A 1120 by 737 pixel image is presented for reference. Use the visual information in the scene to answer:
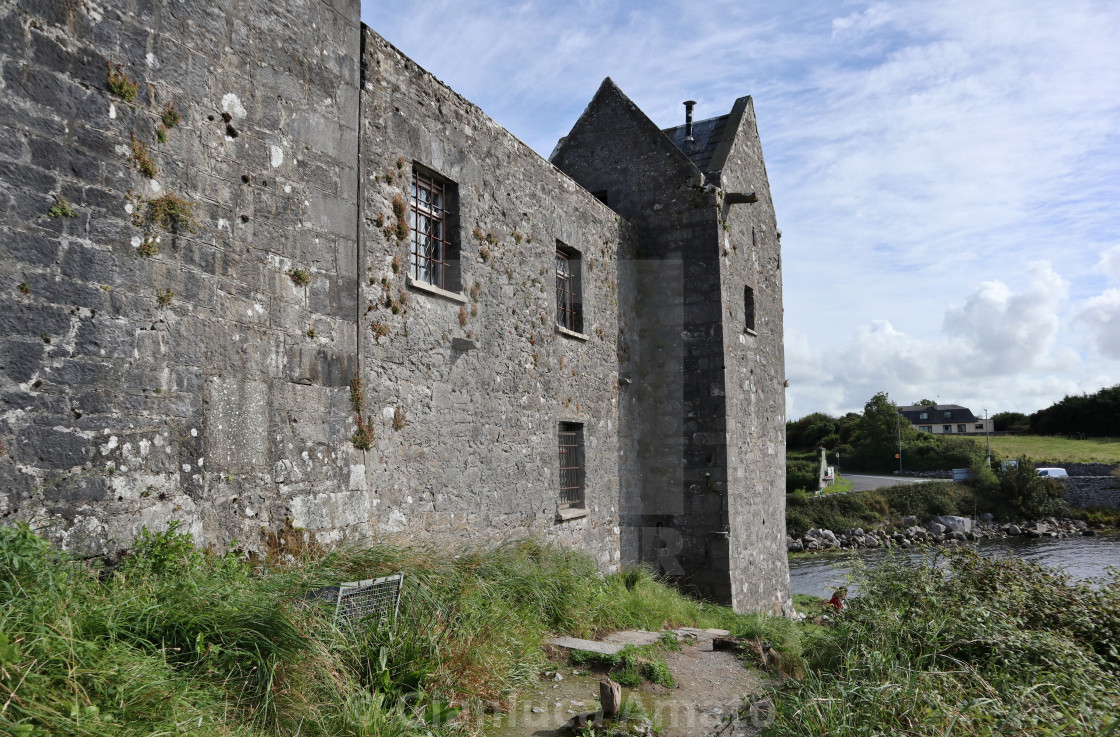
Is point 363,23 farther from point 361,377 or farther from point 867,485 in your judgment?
point 867,485

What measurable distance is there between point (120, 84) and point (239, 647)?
3.40m

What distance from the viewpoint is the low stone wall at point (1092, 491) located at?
39906mm

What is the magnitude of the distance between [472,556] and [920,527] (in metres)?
35.3

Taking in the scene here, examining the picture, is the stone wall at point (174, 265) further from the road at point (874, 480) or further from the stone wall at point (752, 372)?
the road at point (874, 480)

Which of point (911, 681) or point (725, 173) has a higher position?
point (725, 173)

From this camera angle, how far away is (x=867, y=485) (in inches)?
1721

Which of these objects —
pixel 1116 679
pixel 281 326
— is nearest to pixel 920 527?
pixel 1116 679

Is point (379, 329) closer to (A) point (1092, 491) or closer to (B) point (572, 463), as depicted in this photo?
(B) point (572, 463)

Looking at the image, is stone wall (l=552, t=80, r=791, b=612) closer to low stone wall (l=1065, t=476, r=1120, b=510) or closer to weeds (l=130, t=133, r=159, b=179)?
weeds (l=130, t=133, r=159, b=179)

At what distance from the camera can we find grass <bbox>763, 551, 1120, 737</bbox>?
3.71 m

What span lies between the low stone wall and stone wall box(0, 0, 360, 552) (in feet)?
153

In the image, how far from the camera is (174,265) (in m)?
4.66

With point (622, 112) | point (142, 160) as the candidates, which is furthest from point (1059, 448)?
point (142, 160)

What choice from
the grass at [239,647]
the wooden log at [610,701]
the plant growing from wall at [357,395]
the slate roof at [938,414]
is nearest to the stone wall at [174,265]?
the plant growing from wall at [357,395]
